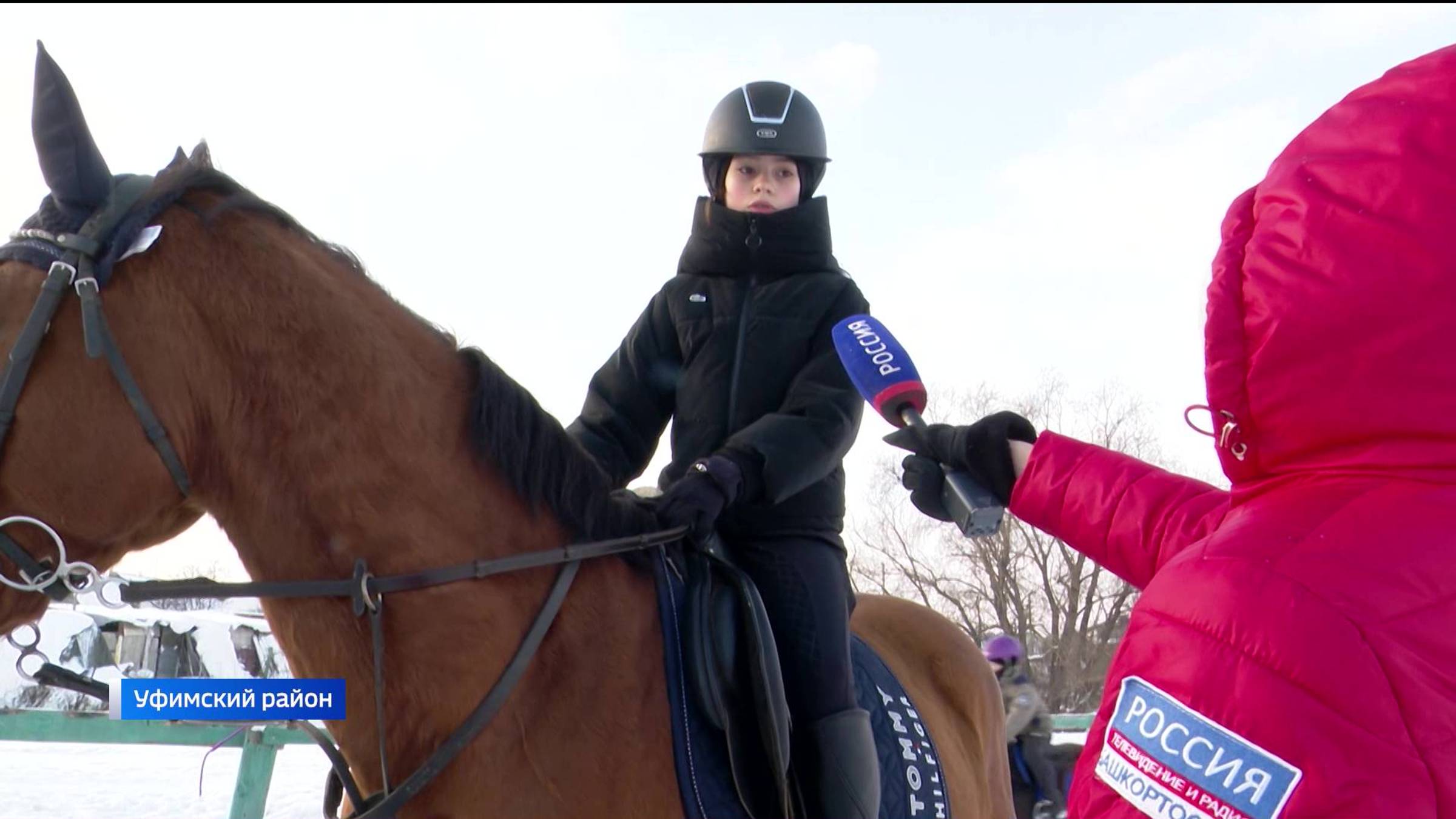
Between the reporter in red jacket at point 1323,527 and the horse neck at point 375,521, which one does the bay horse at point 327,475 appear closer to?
the horse neck at point 375,521

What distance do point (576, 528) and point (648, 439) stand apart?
0.77 meters

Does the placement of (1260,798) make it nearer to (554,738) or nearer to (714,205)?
(554,738)

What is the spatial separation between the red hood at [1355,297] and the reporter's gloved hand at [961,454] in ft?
1.67

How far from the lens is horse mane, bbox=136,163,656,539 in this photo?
2322 millimetres

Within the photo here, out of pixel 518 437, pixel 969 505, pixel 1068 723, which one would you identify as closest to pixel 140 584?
pixel 518 437

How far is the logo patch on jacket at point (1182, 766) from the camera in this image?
968 mm

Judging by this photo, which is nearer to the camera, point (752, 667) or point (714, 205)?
point (752, 667)

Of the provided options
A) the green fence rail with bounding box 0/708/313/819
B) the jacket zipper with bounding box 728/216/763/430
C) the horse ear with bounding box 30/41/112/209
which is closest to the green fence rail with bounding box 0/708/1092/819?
the green fence rail with bounding box 0/708/313/819

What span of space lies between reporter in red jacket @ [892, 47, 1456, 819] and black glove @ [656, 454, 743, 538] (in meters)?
1.53

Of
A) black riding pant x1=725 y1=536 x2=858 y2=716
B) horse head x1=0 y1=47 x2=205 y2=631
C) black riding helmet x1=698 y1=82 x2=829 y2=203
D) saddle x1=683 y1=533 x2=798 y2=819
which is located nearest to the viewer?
horse head x1=0 y1=47 x2=205 y2=631

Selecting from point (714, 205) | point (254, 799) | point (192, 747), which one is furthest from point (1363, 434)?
point (192, 747)

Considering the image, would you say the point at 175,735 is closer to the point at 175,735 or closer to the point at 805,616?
the point at 175,735

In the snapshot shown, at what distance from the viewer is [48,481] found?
6.51 ft
